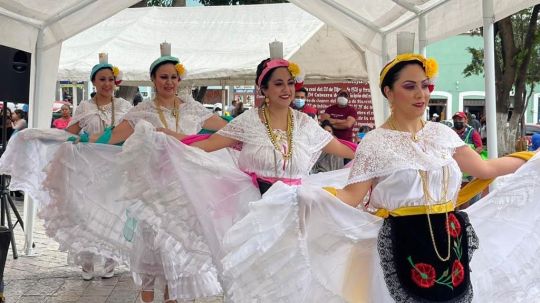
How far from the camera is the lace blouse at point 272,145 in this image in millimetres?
4578

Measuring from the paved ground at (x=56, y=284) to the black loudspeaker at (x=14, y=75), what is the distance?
5.61ft

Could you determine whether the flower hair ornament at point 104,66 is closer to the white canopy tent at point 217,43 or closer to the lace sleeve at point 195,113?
the lace sleeve at point 195,113

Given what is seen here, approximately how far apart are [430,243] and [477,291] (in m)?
0.49

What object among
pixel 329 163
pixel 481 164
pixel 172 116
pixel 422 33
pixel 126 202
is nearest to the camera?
pixel 481 164

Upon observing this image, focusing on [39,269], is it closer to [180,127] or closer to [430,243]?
[180,127]

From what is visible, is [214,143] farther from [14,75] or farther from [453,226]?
[14,75]

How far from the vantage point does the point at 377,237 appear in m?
3.36

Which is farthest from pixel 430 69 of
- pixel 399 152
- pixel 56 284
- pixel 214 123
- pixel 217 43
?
pixel 217 43

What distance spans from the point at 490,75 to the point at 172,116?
2.50 meters

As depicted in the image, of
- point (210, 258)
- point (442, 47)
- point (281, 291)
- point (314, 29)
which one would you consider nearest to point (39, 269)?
point (210, 258)

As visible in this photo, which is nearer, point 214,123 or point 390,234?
point 390,234

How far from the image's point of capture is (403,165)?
Result: 127 inches

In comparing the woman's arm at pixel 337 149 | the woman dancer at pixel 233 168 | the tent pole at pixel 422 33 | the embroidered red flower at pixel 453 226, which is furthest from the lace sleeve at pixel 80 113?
the embroidered red flower at pixel 453 226

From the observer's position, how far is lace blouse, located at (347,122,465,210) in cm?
323
